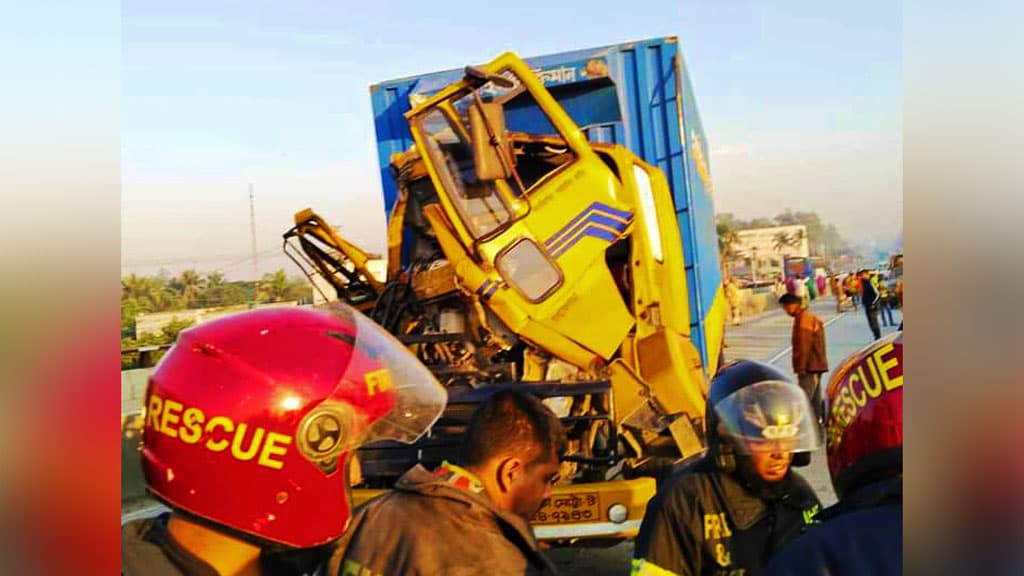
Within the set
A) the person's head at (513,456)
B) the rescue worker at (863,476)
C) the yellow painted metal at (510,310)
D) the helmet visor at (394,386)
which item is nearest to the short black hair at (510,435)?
the person's head at (513,456)

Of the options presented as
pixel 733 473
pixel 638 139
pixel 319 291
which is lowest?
pixel 733 473

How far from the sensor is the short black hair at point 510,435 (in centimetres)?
171

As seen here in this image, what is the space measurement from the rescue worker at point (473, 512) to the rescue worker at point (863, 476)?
453 millimetres

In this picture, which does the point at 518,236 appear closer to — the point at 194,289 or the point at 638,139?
the point at 638,139

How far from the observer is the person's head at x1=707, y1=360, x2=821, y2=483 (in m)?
2.14

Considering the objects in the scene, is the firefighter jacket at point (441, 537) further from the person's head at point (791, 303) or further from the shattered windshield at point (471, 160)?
the shattered windshield at point (471, 160)

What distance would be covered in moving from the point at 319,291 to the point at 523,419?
1.00m

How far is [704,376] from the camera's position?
2848 mm

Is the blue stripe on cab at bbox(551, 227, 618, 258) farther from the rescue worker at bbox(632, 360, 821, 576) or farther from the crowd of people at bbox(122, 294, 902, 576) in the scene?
the crowd of people at bbox(122, 294, 902, 576)
